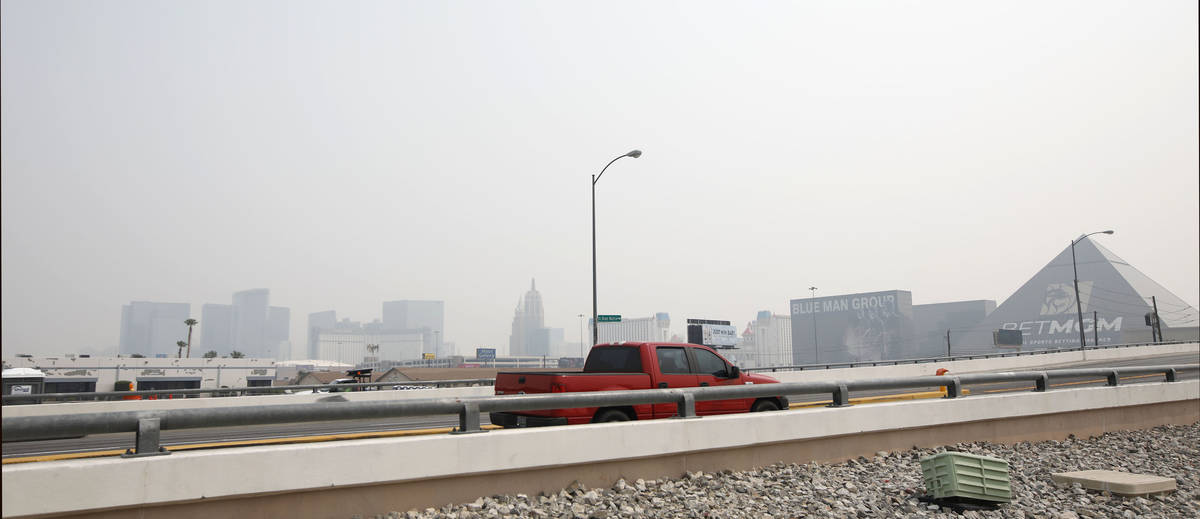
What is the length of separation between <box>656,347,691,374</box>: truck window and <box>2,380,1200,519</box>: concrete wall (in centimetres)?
319

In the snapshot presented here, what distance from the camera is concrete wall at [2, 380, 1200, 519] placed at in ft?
17.2

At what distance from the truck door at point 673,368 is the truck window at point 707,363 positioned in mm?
229

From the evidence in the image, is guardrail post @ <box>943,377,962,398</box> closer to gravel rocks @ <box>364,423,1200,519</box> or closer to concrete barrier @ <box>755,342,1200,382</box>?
gravel rocks @ <box>364,423,1200,519</box>

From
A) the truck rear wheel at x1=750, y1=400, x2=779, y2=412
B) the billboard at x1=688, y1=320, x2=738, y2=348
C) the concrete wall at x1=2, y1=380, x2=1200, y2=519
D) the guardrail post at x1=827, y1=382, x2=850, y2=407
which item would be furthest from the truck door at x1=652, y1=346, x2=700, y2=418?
the billboard at x1=688, y1=320, x2=738, y2=348

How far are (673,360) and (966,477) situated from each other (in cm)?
520

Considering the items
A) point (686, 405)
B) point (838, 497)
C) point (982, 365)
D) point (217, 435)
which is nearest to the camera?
point (838, 497)

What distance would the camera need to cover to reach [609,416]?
10.1 meters

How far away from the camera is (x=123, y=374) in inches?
3907

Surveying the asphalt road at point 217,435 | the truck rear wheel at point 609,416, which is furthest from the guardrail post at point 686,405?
the asphalt road at point 217,435

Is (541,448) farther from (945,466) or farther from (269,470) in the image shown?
(945,466)

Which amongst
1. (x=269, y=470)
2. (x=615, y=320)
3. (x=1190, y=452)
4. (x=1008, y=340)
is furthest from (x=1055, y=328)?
(x=269, y=470)

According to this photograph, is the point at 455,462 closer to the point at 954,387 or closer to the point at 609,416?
the point at 609,416

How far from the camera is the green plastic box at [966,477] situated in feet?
26.7

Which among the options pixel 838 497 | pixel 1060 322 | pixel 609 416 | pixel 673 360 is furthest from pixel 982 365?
pixel 1060 322
